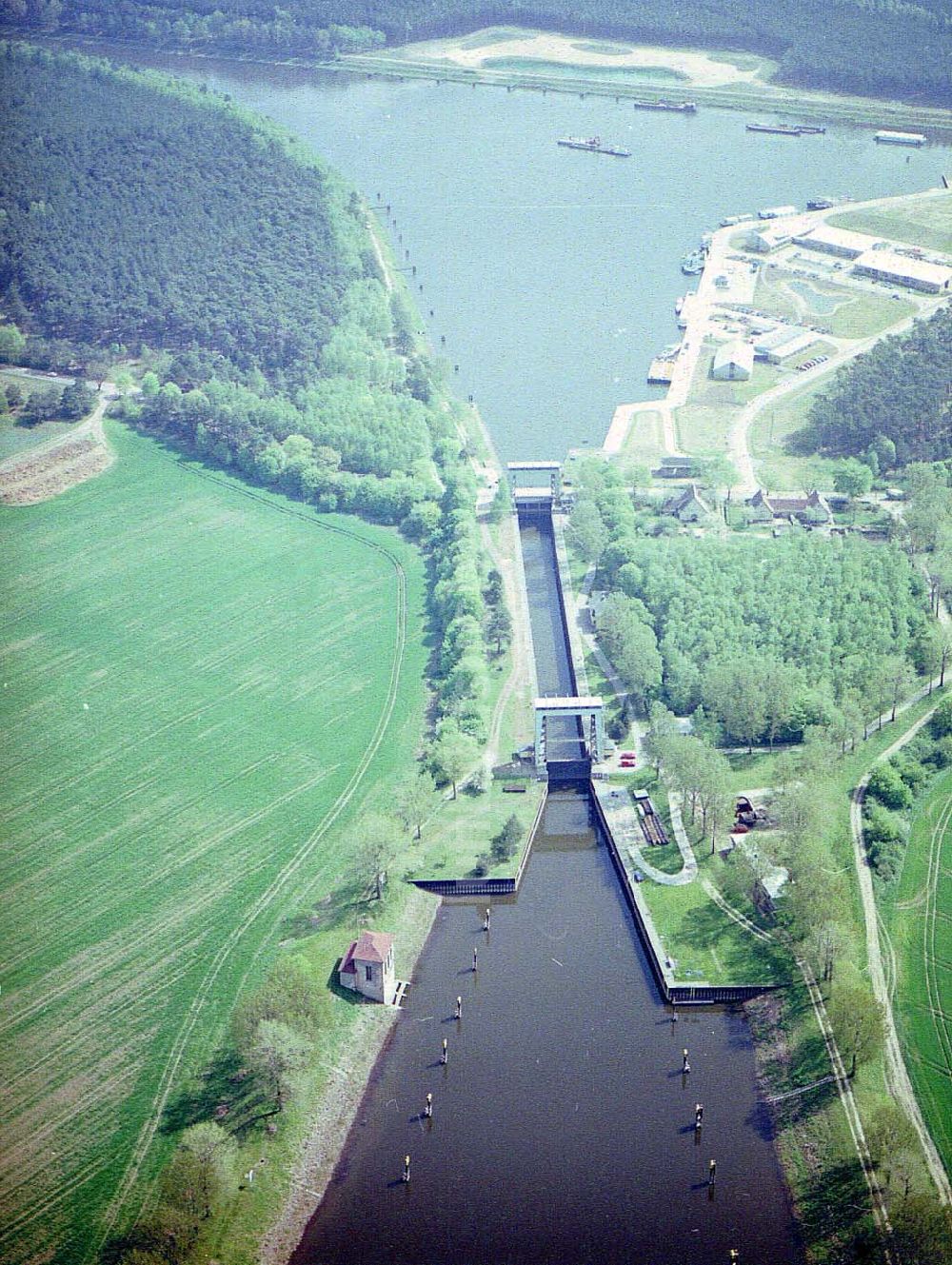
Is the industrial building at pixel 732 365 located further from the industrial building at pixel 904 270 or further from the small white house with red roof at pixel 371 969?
the small white house with red roof at pixel 371 969

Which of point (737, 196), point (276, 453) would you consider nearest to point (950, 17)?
point (737, 196)

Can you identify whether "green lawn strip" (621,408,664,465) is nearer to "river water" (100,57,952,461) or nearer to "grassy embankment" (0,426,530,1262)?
"river water" (100,57,952,461)

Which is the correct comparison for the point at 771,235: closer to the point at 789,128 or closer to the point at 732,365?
the point at 732,365

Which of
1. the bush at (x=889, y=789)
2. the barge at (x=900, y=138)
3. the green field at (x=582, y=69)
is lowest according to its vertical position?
the bush at (x=889, y=789)

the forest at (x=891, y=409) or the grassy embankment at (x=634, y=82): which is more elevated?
the grassy embankment at (x=634, y=82)

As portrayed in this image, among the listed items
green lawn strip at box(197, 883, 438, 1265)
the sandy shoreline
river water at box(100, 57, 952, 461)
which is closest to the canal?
green lawn strip at box(197, 883, 438, 1265)

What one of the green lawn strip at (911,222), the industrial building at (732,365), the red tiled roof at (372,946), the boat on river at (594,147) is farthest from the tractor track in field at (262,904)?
the boat on river at (594,147)

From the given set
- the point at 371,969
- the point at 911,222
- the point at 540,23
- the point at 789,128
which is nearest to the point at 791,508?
the point at 371,969
